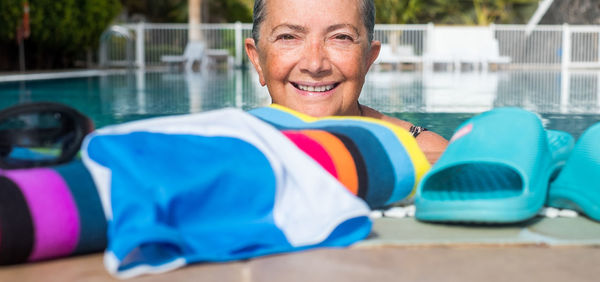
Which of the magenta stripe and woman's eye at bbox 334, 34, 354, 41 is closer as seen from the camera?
the magenta stripe

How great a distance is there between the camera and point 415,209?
1.82 m

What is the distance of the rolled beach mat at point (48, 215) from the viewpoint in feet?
4.61

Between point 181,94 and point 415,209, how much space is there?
7.82m

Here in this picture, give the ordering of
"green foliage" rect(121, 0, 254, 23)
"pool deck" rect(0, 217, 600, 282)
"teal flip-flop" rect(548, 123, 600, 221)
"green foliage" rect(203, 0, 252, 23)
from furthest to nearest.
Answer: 1. "green foliage" rect(203, 0, 252, 23)
2. "green foliage" rect(121, 0, 254, 23)
3. "teal flip-flop" rect(548, 123, 600, 221)
4. "pool deck" rect(0, 217, 600, 282)

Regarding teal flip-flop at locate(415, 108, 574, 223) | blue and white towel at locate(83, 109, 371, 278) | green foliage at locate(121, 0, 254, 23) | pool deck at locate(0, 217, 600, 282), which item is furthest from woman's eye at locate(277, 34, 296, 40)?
green foliage at locate(121, 0, 254, 23)

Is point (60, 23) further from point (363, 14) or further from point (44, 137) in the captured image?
point (44, 137)

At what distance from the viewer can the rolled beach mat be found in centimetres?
141

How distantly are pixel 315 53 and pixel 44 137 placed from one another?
A: 117cm

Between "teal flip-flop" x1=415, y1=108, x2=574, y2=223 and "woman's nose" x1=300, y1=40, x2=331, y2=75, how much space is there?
78 cm

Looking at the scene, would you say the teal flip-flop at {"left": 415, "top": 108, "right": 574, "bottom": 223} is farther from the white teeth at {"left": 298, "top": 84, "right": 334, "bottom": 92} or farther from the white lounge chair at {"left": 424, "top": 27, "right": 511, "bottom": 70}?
the white lounge chair at {"left": 424, "top": 27, "right": 511, "bottom": 70}

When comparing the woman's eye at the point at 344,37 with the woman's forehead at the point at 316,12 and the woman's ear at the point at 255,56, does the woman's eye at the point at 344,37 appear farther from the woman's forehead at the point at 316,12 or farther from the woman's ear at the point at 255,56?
the woman's ear at the point at 255,56

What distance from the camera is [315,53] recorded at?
2.58 meters

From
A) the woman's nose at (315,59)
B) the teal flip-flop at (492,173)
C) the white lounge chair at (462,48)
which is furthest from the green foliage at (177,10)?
the teal flip-flop at (492,173)

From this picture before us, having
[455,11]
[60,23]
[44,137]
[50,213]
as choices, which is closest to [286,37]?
[44,137]
